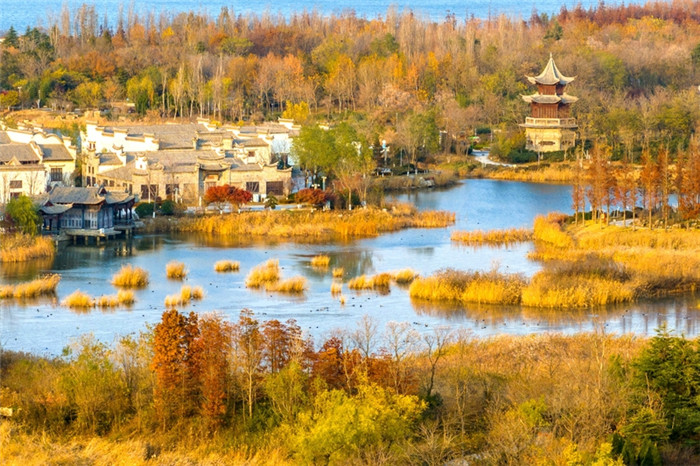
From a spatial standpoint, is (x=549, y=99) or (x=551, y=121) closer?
(x=551, y=121)

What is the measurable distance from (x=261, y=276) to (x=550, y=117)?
844 inches

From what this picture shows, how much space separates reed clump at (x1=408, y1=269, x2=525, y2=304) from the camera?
21344 millimetres

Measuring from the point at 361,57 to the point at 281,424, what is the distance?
39922 millimetres

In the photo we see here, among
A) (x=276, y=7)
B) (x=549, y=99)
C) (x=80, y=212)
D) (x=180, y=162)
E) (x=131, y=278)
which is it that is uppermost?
(x=276, y=7)

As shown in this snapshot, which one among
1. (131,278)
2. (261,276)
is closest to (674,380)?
(261,276)

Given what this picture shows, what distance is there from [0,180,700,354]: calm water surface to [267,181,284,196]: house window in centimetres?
400

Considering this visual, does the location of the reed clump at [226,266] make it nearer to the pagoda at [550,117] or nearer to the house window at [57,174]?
the house window at [57,174]

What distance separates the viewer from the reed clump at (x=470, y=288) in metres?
21.3

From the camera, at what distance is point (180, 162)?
31.1 m

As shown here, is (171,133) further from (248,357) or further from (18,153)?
(248,357)

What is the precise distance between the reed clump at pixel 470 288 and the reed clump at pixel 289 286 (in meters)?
1.78

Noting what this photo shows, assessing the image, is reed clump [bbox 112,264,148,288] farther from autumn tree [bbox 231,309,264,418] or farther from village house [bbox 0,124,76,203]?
autumn tree [bbox 231,309,264,418]

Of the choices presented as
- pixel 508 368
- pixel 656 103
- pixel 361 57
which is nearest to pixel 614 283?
pixel 508 368

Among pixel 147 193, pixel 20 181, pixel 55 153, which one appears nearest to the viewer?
pixel 20 181
